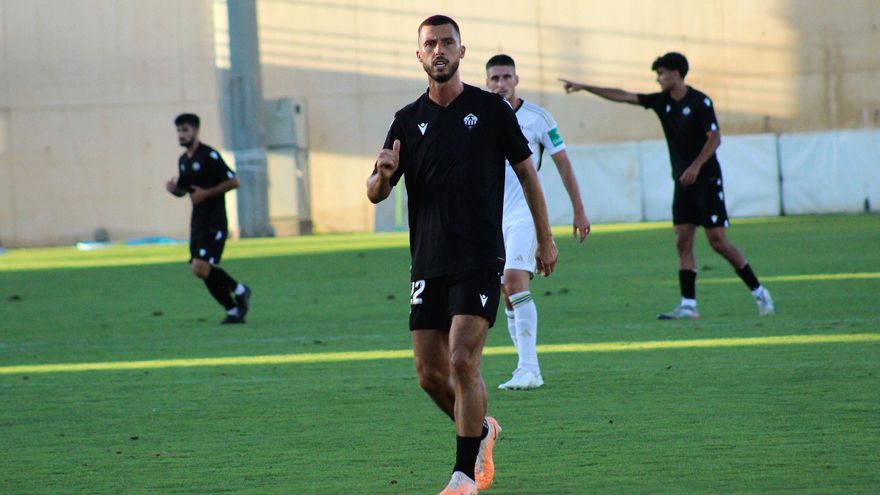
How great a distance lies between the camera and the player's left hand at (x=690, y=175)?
1255 cm

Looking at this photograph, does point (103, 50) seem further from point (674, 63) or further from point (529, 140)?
point (529, 140)

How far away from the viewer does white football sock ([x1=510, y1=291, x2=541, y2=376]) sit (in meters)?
8.88

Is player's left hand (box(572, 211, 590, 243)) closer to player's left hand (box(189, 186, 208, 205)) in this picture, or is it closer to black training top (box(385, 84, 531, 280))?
black training top (box(385, 84, 531, 280))

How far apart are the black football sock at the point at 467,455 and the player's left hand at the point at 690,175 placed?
7.30m

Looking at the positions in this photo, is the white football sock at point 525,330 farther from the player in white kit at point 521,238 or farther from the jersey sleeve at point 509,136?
the jersey sleeve at point 509,136

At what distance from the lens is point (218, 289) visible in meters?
15.0

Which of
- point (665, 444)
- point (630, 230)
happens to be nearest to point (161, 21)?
point (630, 230)

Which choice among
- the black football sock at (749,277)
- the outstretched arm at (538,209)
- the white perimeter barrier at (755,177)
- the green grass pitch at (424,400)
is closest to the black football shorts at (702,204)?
→ the black football sock at (749,277)

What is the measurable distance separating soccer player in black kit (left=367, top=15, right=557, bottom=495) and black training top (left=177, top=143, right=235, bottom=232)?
29.6ft

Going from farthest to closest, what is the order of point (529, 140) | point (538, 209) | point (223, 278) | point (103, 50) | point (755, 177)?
point (103, 50)
point (755, 177)
point (223, 278)
point (529, 140)
point (538, 209)

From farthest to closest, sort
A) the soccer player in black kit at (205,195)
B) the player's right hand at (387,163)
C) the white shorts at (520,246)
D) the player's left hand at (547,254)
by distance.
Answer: the soccer player in black kit at (205,195) → the white shorts at (520,246) → the player's left hand at (547,254) → the player's right hand at (387,163)

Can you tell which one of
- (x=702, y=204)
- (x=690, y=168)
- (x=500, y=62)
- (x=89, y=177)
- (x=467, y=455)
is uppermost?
(x=500, y=62)

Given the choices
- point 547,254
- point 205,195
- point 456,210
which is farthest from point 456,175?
point 205,195

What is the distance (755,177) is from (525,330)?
2815 centimetres
